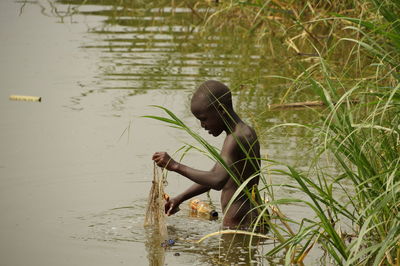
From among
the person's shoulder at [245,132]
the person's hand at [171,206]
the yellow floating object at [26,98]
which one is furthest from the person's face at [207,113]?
the yellow floating object at [26,98]

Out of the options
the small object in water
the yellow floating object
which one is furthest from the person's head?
the yellow floating object

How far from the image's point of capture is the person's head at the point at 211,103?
522 cm

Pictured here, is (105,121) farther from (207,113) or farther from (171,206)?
(207,113)

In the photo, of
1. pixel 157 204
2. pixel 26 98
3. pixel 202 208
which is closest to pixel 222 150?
pixel 157 204

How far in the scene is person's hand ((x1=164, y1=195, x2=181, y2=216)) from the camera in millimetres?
5508

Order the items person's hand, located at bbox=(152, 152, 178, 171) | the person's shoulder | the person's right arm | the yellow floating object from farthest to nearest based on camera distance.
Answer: the yellow floating object → the person's right arm → the person's shoulder → person's hand, located at bbox=(152, 152, 178, 171)

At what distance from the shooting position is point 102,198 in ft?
19.9

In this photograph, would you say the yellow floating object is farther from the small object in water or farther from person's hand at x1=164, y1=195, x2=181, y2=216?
person's hand at x1=164, y1=195, x2=181, y2=216

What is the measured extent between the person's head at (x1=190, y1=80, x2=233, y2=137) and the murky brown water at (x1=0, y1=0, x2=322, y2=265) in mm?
212

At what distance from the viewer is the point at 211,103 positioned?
5207mm

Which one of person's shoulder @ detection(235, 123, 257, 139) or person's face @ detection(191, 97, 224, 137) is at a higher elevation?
person's face @ detection(191, 97, 224, 137)

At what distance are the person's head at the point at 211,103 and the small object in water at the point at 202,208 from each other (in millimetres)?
752

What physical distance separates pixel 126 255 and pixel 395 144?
1.74 m

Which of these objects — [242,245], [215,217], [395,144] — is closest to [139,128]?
[215,217]
